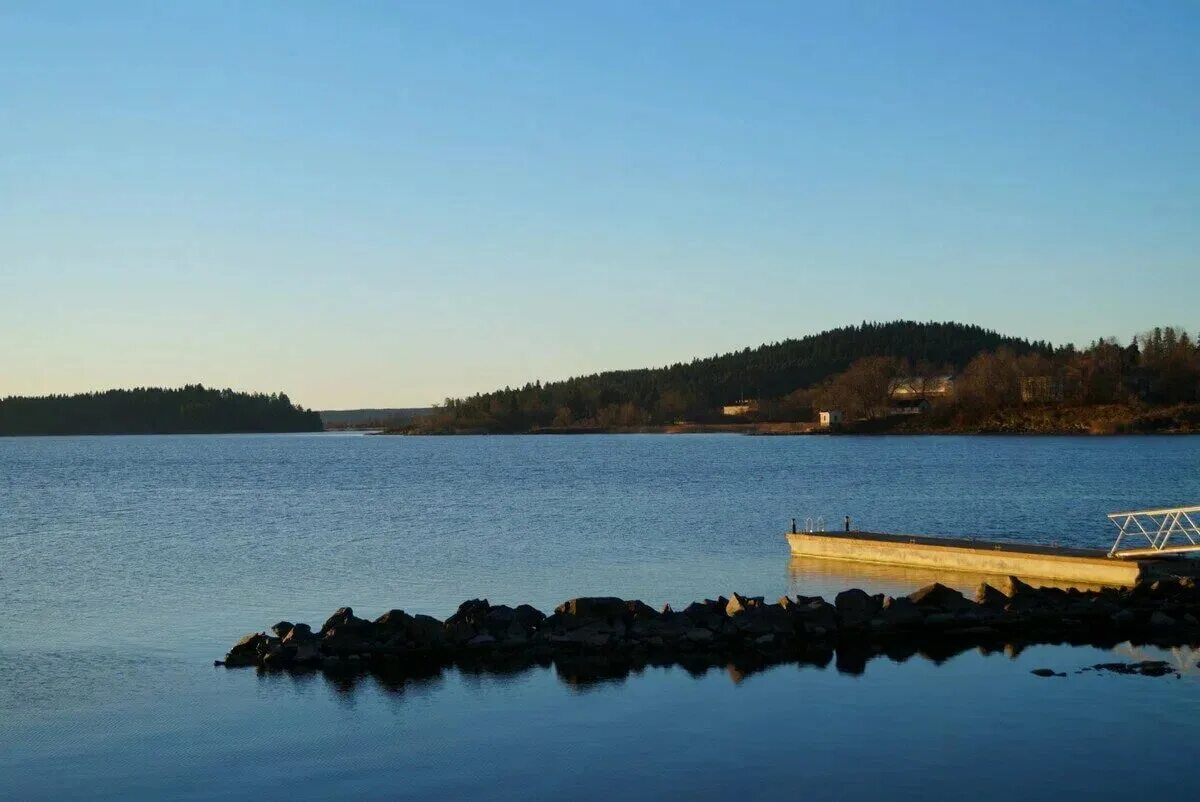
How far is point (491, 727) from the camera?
18.5m

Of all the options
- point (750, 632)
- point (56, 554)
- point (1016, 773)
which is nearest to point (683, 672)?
point (750, 632)

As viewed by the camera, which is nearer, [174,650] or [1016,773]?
[1016,773]

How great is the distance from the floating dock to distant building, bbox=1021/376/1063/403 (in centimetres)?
15339

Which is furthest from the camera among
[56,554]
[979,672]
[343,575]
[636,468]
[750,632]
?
[636,468]

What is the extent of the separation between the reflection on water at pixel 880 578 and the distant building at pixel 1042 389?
155679 mm

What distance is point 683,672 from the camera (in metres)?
21.8

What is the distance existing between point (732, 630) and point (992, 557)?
421 inches

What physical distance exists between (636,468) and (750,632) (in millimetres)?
80853

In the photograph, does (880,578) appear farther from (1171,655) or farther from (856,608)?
(1171,655)

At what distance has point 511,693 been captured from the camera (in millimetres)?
20562

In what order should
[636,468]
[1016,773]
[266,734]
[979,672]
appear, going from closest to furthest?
[1016,773] → [266,734] → [979,672] → [636,468]

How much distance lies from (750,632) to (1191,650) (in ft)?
26.0

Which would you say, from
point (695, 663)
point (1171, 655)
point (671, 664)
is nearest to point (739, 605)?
point (695, 663)

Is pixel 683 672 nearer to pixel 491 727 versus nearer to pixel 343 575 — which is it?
pixel 491 727
